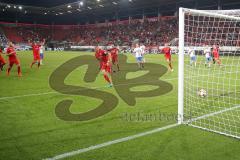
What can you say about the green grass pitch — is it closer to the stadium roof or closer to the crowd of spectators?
the crowd of spectators

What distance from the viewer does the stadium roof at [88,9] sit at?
162ft

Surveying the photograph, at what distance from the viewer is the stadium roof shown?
162 ft

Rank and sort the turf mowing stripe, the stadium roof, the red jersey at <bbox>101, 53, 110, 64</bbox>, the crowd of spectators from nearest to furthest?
1. the turf mowing stripe
2. the red jersey at <bbox>101, 53, 110, 64</bbox>
3. the stadium roof
4. the crowd of spectators

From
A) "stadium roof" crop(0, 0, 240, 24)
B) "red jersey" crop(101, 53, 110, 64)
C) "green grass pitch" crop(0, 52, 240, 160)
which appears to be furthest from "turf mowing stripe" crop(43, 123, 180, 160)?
"stadium roof" crop(0, 0, 240, 24)

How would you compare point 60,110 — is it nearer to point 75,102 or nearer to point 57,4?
point 75,102

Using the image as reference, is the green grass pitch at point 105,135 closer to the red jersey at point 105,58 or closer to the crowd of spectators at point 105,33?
the red jersey at point 105,58

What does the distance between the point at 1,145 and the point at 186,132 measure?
3.89 m

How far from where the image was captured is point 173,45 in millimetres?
40562

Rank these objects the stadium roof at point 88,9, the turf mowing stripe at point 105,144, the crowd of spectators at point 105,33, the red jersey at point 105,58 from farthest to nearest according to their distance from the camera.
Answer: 1. the crowd of spectators at point 105,33
2. the stadium roof at point 88,9
3. the red jersey at point 105,58
4. the turf mowing stripe at point 105,144

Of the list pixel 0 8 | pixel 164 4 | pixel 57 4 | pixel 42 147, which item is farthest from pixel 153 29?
pixel 42 147

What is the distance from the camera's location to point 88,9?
64.4 metres

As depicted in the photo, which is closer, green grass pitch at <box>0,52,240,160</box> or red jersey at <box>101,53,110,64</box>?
green grass pitch at <box>0,52,240,160</box>

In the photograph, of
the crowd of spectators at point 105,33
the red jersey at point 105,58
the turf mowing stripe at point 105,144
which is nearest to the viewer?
the turf mowing stripe at point 105,144

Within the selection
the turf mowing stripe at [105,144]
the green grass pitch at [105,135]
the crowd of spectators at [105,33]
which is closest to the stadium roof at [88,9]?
the crowd of spectators at [105,33]
